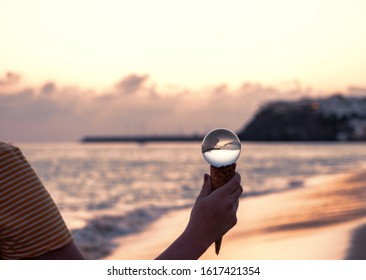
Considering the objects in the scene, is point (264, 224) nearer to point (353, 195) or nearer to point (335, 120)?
point (353, 195)

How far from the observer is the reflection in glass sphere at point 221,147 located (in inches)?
55.4

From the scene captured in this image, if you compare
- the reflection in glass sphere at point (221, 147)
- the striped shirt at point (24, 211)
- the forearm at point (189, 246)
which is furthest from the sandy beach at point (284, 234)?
the striped shirt at point (24, 211)

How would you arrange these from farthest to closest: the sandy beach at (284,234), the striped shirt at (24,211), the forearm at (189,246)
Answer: the sandy beach at (284,234), the forearm at (189,246), the striped shirt at (24,211)

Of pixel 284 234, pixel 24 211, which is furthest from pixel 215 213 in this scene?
pixel 284 234

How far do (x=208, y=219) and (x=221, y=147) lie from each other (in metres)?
0.22

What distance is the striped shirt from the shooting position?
1209 millimetres

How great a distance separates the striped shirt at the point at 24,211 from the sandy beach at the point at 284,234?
5.56 m

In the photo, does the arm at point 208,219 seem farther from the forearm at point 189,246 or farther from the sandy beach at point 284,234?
the sandy beach at point 284,234

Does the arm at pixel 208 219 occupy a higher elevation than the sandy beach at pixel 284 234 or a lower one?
lower

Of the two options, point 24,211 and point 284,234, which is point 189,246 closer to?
point 24,211

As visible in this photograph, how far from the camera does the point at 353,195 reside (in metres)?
14.8

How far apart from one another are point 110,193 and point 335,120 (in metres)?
152

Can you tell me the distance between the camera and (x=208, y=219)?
1.29 metres
